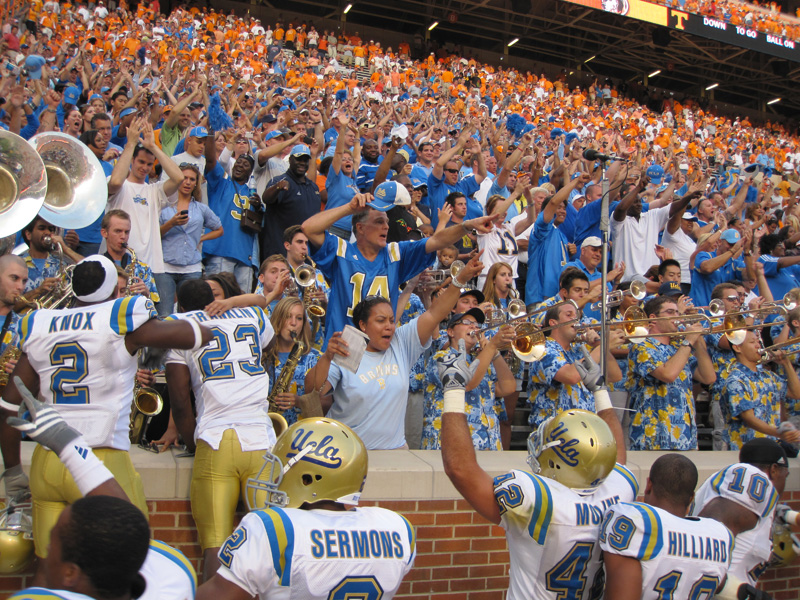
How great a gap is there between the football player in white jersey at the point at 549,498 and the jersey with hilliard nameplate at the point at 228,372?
1.25 meters

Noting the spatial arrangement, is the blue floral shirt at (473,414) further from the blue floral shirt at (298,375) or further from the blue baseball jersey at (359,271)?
the blue floral shirt at (298,375)

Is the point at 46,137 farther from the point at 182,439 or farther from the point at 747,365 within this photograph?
the point at 747,365

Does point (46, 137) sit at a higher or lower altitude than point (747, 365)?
higher

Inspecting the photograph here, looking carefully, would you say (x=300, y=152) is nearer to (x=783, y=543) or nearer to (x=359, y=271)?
(x=359, y=271)

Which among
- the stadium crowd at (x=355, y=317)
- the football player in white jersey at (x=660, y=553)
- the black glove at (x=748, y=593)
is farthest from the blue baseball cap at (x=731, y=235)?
the football player in white jersey at (x=660, y=553)

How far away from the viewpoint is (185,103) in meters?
9.25

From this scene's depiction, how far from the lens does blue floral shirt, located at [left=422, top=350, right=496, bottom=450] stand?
524cm

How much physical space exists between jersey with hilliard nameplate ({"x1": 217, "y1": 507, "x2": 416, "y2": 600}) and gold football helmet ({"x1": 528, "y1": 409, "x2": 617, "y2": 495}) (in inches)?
27.2

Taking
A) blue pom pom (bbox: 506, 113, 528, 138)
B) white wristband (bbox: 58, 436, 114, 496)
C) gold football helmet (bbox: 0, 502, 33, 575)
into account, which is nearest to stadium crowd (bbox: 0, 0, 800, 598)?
white wristband (bbox: 58, 436, 114, 496)

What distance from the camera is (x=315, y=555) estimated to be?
2365 mm

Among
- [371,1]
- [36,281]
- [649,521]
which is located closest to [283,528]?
[649,521]

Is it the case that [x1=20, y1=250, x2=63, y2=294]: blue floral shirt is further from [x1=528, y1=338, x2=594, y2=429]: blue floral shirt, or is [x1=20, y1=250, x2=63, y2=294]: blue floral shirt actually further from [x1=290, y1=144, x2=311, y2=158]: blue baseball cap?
[x1=528, y1=338, x2=594, y2=429]: blue floral shirt

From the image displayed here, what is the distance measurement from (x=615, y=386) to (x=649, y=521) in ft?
11.4

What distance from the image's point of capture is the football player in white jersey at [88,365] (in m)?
3.31
